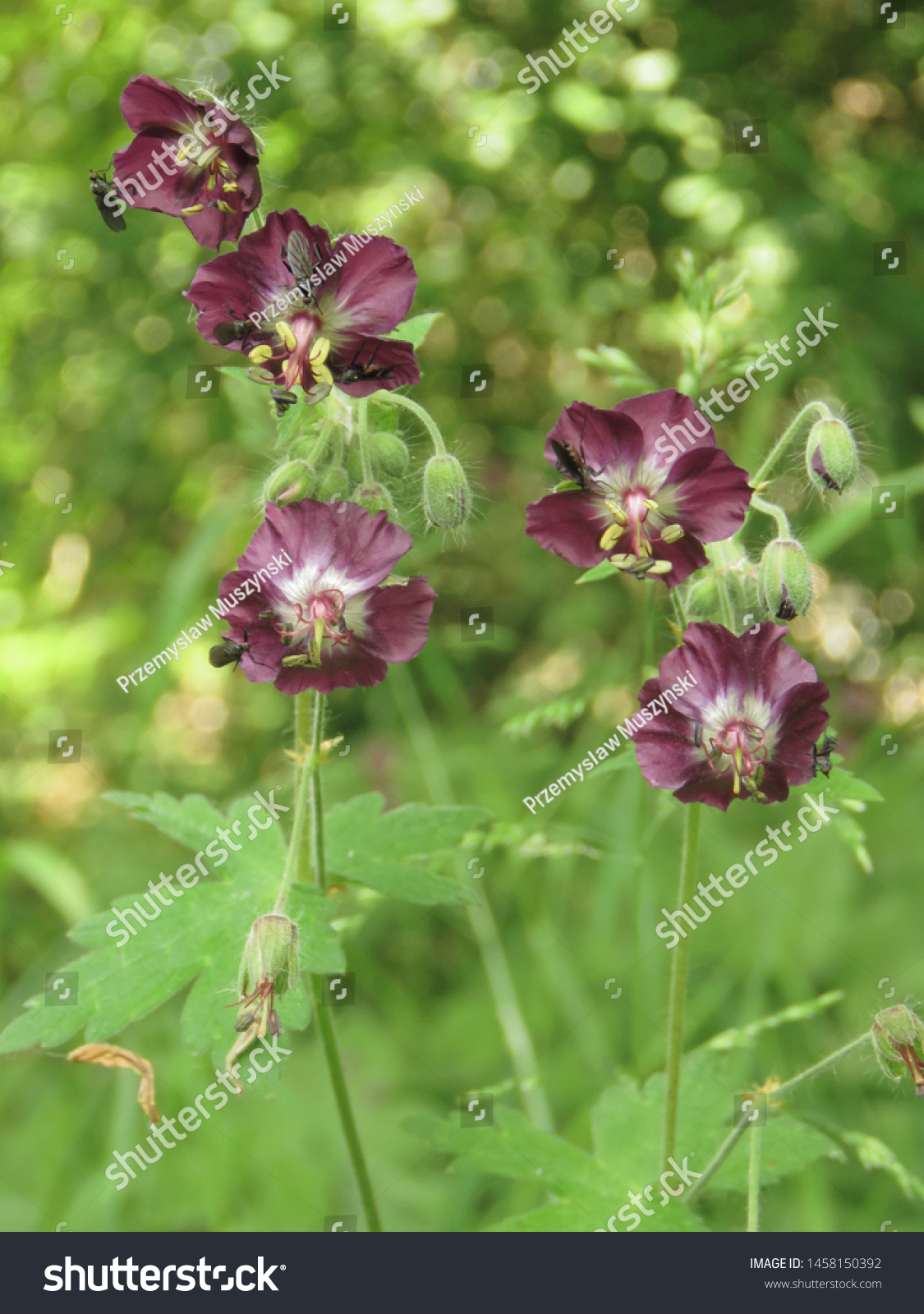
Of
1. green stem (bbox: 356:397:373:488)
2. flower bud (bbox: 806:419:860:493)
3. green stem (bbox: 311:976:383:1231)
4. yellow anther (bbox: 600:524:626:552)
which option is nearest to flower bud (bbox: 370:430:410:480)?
green stem (bbox: 356:397:373:488)

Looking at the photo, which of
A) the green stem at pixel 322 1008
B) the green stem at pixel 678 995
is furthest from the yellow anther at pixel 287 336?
the green stem at pixel 678 995

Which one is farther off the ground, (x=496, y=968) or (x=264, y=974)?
(x=496, y=968)

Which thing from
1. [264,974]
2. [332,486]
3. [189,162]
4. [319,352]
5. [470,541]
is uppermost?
[470,541]

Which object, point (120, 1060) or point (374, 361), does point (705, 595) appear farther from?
point (120, 1060)

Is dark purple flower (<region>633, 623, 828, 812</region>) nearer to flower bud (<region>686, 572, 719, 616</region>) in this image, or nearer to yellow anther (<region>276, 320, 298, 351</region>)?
flower bud (<region>686, 572, 719, 616</region>)

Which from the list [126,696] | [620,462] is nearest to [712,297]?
[620,462]

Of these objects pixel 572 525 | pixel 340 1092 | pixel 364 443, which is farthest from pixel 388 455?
pixel 340 1092
